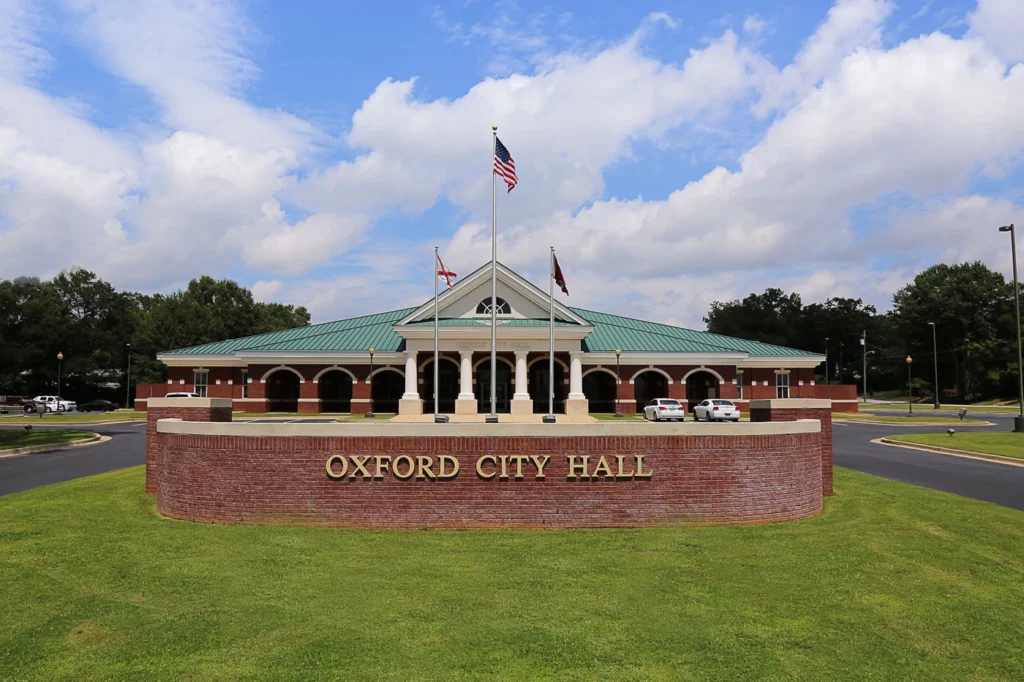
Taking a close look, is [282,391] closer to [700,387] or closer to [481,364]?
[481,364]

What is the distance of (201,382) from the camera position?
5006 centimetres

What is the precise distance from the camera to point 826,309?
11706 cm

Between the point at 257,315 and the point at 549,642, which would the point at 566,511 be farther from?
the point at 257,315

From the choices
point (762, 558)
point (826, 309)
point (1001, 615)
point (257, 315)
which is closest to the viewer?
point (1001, 615)

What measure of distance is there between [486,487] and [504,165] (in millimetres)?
14867

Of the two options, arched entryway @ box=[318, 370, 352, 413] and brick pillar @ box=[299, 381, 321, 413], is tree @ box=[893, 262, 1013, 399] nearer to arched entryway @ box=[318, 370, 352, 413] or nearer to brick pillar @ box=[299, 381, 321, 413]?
arched entryway @ box=[318, 370, 352, 413]

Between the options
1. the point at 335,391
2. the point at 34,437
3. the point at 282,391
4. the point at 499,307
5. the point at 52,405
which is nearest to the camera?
the point at 34,437

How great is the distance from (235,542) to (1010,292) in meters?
102

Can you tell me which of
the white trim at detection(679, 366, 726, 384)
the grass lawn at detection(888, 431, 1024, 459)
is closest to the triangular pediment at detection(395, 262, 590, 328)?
the white trim at detection(679, 366, 726, 384)

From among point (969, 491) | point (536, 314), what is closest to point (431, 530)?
point (969, 491)

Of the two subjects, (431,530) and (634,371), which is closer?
(431,530)

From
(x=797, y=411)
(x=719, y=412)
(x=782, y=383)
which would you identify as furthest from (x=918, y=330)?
(x=797, y=411)

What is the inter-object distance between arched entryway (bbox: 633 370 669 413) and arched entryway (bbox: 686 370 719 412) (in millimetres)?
1875

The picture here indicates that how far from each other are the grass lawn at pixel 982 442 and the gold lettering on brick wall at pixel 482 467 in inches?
858
